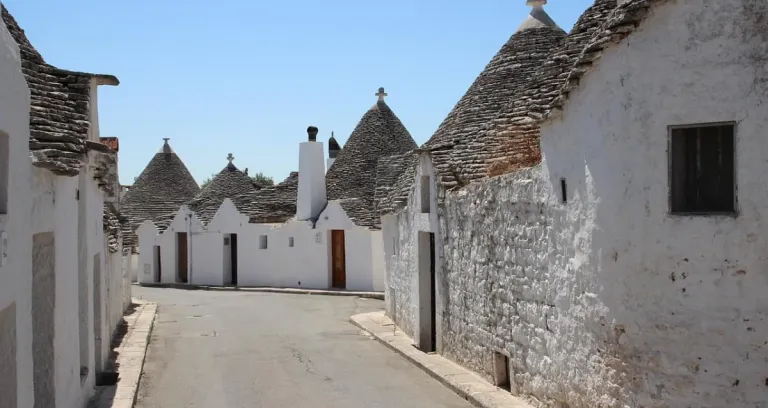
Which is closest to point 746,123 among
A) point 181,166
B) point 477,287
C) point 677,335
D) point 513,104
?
point 677,335

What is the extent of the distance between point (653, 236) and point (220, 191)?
29.0 meters

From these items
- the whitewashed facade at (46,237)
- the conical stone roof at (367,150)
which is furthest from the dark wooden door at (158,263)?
the whitewashed facade at (46,237)

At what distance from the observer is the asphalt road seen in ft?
36.0

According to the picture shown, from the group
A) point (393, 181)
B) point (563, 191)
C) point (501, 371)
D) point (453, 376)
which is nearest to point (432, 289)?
point (453, 376)

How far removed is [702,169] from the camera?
6832 millimetres

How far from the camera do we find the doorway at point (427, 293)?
14422mm

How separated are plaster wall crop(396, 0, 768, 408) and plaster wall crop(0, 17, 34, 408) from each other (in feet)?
16.6

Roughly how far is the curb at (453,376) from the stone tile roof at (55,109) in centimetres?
565

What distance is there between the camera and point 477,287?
11.6 metres

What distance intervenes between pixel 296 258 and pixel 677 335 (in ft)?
75.7

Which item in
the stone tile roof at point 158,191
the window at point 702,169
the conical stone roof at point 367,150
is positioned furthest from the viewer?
the stone tile roof at point 158,191

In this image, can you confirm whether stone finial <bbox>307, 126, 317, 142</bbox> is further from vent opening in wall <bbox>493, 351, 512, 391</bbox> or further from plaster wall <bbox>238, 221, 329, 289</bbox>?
vent opening in wall <bbox>493, 351, 512, 391</bbox>

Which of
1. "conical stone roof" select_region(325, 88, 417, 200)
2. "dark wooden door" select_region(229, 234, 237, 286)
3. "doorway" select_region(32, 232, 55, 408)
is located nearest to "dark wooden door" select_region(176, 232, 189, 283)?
"dark wooden door" select_region(229, 234, 237, 286)

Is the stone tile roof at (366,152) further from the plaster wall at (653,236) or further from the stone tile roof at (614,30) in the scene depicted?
the stone tile roof at (614,30)
